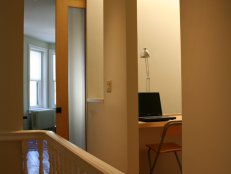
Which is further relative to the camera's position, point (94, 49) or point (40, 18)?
point (40, 18)

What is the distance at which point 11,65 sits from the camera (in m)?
1.80

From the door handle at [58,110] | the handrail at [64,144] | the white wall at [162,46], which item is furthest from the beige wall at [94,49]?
the handrail at [64,144]

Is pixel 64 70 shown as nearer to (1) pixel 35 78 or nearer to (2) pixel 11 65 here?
(2) pixel 11 65

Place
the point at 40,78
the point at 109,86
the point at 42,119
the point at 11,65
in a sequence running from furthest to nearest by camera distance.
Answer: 1. the point at 40,78
2. the point at 42,119
3. the point at 109,86
4. the point at 11,65

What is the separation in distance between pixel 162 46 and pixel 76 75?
3.86 ft

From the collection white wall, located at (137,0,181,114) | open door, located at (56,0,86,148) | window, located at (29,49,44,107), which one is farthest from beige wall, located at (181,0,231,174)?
window, located at (29,49,44,107)

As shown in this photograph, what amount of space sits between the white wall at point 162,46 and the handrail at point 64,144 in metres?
1.88

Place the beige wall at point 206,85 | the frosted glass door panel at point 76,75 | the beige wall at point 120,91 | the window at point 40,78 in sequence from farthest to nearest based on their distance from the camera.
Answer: the window at point 40,78
the frosted glass door panel at point 76,75
the beige wall at point 120,91
the beige wall at point 206,85

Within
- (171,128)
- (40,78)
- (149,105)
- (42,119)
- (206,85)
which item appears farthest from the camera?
(40,78)

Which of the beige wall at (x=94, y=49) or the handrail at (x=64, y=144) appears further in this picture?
the beige wall at (x=94, y=49)

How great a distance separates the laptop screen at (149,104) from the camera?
3068mm

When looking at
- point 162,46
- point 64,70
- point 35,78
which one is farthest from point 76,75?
point 35,78

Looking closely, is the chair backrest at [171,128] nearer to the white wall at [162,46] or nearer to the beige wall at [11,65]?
the white wall at [162,46]

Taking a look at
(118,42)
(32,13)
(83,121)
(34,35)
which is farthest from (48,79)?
(118,42)
